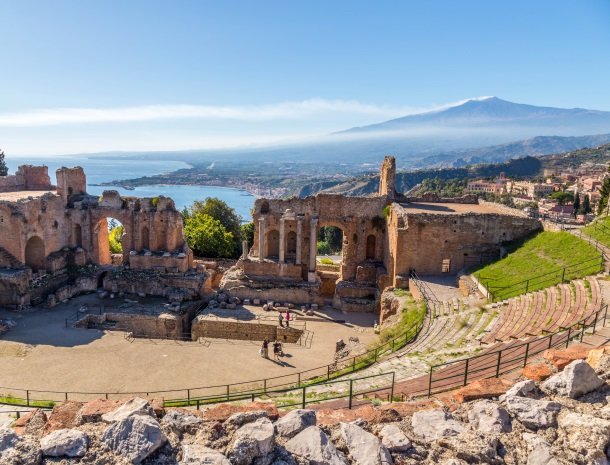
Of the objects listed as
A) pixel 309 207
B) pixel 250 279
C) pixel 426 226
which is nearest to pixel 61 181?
pixel 250 279

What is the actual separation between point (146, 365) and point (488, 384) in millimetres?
16409

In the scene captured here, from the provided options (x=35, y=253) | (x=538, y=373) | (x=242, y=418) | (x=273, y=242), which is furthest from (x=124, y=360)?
(x=538, y=373)

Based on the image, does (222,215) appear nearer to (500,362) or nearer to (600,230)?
(600,230)

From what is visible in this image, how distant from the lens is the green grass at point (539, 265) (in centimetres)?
2053

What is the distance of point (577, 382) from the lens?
7406mm

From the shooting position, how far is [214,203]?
4781cm

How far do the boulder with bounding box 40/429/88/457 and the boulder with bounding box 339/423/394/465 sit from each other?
3.40m

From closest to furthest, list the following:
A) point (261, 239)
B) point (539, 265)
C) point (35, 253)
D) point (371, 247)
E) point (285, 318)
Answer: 1. point (539, 265)
2. point (285, 318)
3. point (35, 253)
4. point (261, 239)
5. point (371, 247)

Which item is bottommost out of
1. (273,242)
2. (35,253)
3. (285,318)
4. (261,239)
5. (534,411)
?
(285,318)

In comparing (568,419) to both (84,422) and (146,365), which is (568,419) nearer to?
(84,422)

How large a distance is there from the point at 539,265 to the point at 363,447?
19.8 meters

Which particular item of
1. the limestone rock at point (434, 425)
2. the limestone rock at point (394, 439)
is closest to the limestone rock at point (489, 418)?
the limestone rock at point (434, 425)

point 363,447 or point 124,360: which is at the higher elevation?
point 363,447

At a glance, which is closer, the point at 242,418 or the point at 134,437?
the point at 134,437
